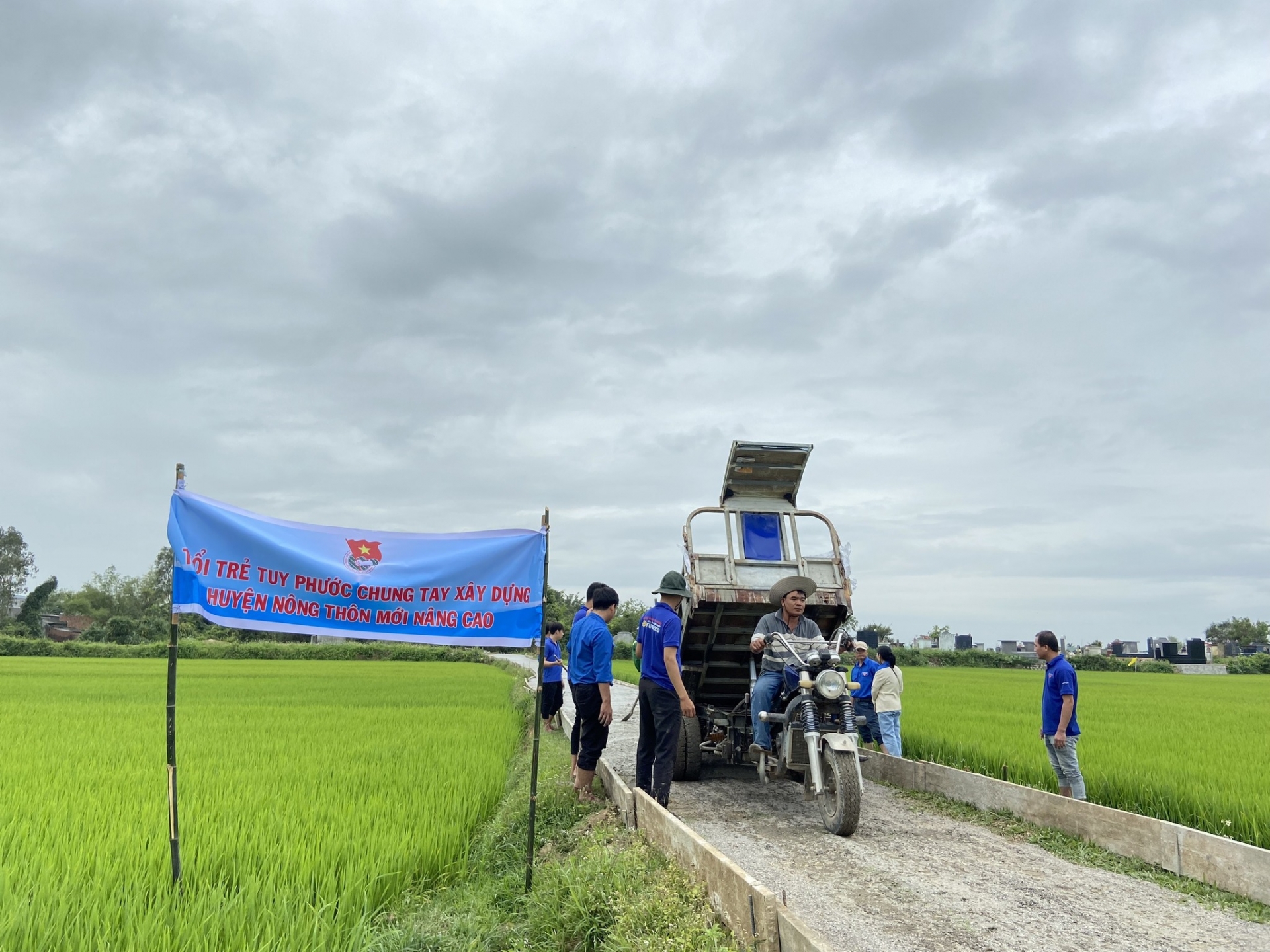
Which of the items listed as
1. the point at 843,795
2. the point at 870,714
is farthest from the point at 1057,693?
the point at 870,714

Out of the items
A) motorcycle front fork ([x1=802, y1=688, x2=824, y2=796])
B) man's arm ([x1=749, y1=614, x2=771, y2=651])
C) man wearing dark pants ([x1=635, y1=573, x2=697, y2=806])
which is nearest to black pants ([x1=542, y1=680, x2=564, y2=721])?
man wearing dark pants ([x1=635, y1=573, x2=697, y2=806])

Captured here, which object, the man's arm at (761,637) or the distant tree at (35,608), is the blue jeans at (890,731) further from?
the distant tree at (35,608)

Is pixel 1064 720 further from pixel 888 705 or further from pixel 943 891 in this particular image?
pixel 888 705

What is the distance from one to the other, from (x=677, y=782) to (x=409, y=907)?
4.06 metres

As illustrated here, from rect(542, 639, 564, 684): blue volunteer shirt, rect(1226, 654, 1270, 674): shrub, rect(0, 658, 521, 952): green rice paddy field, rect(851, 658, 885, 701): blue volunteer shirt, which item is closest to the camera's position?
rect(0, 658, 521, 952): green rice paddy field

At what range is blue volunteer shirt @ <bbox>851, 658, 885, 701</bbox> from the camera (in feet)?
32.0

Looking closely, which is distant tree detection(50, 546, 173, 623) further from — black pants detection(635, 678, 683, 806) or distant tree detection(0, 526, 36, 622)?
black pants detection(635, 678, 683, 806)

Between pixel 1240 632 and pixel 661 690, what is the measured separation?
139062 mm

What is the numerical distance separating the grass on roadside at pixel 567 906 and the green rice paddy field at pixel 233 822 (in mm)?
226

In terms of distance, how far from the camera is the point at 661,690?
6.39 meters

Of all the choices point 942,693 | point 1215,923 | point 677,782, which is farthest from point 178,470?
point 942,693

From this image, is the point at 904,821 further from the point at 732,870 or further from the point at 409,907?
the point at 409,907

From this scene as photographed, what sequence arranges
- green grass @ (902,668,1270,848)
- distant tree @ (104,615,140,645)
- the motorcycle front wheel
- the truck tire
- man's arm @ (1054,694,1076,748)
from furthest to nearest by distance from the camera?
distant tree @ (104,615,140,645)
the truck tire
man's arm @ (1054,694,1076,748)
green grass @ (902,668,1270,848)
the motorcycle front wheel

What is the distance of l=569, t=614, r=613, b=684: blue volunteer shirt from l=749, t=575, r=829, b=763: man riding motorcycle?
1.22 metres
